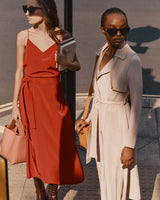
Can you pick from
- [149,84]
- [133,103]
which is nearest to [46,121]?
[133,103]

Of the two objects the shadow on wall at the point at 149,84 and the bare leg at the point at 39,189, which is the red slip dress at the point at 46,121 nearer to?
the bare leg at the point at 39,189

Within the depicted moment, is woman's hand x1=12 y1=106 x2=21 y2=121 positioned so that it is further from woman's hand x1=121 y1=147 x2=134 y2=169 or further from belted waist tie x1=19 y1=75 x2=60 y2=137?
woman's hand x1=121 y1=147 x2=134 y2=169

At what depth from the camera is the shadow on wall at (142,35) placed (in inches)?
499

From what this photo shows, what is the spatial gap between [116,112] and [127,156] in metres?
0.38

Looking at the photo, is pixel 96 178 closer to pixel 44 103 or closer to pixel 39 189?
pixel 39 189

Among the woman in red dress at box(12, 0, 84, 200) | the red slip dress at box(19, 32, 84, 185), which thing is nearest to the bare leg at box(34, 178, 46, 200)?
the woman in red dress at box(12, 0, 84, 200)

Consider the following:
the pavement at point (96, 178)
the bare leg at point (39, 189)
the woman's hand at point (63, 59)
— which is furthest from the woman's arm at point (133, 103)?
the pavement at point (96, 178)

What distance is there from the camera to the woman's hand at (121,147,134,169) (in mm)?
3684

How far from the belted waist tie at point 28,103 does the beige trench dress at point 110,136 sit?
0.73 meters

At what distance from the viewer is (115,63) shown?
3598 millimetres

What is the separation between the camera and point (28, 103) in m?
4.49

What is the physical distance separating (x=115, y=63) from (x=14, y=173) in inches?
103

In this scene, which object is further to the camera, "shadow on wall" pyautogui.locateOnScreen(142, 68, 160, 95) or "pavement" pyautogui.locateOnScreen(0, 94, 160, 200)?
"shadow on wall" pyautogui.locateOnScreen(142, 68, 160, 95)

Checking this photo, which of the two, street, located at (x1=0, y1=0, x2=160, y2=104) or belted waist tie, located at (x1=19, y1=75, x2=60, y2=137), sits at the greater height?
belted waist tie, located at (x1=19, y1=75, x2=60, y2=137)
